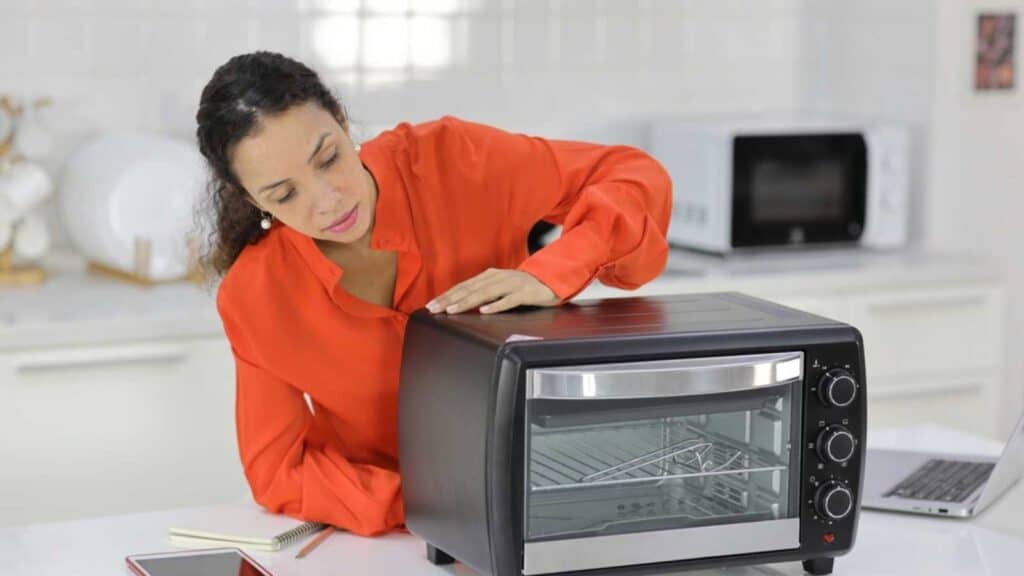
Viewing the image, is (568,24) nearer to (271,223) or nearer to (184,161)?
(184,161)

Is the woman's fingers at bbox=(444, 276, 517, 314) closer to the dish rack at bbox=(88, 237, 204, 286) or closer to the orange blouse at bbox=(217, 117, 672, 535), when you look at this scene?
the orange blouse at bbox=(217, 117, 672, 535)

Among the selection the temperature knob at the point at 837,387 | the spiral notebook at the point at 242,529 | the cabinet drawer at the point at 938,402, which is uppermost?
the temperature knob at the point at 837,387

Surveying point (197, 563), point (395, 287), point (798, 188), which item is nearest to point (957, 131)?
point (798, 188)

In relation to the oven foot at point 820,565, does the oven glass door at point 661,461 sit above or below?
above

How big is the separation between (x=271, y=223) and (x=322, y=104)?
16 centimetres

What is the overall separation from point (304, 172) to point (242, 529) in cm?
40

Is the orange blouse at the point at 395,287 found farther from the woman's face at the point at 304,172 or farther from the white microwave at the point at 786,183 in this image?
the white microwave at the point at 786,183

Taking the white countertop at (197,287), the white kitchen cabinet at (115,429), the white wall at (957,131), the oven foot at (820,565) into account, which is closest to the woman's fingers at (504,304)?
the oven foot at (820,565)

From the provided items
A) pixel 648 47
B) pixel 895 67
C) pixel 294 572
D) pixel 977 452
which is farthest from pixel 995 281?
pixel 294 572

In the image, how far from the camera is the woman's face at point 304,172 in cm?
163

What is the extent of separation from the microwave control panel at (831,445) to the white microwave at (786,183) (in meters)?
1.82

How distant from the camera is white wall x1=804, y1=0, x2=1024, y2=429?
3.50 metres

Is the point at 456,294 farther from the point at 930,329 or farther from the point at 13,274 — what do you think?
the point at 930,329

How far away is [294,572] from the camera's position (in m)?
1.58
